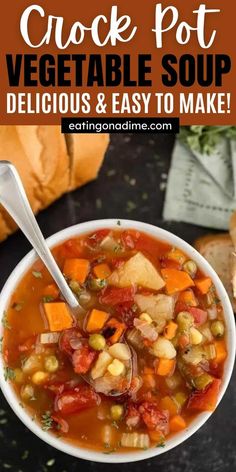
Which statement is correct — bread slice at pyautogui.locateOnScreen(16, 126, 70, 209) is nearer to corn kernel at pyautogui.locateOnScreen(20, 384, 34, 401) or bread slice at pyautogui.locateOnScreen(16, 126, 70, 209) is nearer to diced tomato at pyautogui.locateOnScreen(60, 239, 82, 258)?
diced tomato at pyautogui.locateOnScreen(60, 239, 82, 258)

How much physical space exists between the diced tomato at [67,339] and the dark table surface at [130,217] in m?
1.18

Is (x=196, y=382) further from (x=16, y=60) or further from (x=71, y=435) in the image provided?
A: (x=16, y=60)

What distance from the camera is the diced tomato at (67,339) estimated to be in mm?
4160

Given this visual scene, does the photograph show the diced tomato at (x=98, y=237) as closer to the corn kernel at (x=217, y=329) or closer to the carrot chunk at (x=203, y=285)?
the carrot chunk at (x=203, y=285)

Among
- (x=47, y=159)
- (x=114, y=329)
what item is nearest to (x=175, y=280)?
(x=114, y=329)

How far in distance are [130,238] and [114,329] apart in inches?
23.9

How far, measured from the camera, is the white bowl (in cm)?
420

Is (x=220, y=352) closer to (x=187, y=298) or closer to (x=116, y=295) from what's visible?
(x=187, y=298)

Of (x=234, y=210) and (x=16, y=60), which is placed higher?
(x=16, y=60)

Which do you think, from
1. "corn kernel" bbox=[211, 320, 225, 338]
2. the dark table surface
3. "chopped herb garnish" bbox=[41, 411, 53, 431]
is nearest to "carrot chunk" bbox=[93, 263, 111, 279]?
"corn kernel" bbox=[211, 320, 225, 338]

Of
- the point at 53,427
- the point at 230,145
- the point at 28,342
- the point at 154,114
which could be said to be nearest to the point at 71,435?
the point at 53,427

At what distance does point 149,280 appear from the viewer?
14.1ft

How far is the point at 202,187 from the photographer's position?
5551 millimetres

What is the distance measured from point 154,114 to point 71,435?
2.09 metres
